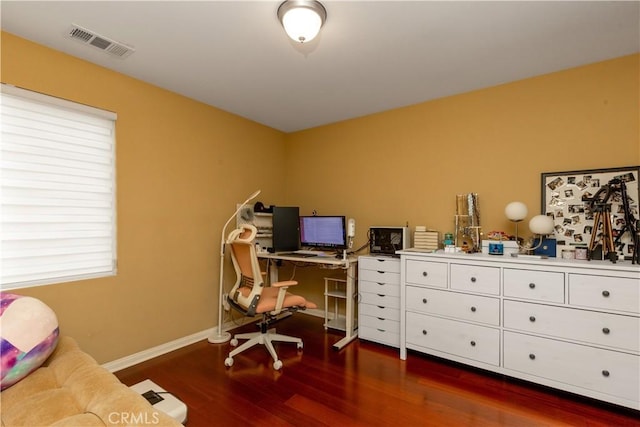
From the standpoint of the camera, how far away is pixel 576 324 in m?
2.04

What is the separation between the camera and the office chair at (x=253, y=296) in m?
2.50

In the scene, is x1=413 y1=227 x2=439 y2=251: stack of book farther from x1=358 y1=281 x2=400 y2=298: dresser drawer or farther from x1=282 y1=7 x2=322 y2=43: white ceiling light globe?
x1=282 y1=7 x2=322 y2=43: white ceiling light globe

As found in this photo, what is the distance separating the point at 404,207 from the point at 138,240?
2629 millimetres

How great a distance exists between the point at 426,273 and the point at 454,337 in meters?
0.55

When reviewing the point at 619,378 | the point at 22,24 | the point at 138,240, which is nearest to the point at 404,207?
the point at 619,378

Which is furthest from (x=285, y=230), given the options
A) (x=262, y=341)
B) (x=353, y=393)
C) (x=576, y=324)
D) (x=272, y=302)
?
(x=576, y=324)

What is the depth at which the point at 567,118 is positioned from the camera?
2.50m

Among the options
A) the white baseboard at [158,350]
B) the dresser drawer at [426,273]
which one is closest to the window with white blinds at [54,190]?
the white baseboard at [158,350]

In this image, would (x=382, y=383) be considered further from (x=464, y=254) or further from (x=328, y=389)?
(x=464, y=254)

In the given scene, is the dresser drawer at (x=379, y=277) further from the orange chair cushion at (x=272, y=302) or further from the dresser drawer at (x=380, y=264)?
the orange chair cushion at (x=272, y=302)

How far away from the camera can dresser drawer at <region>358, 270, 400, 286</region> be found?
2.92 metres

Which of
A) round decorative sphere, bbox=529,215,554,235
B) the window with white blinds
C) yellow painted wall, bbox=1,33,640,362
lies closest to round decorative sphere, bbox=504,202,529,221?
round decorative sphere, bbox=529,215,554,235

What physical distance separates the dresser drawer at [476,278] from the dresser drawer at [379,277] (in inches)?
21.5

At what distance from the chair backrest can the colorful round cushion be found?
4.14 feet
